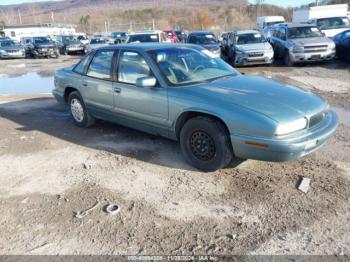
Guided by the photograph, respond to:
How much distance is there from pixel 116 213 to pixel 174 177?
101 centimetres

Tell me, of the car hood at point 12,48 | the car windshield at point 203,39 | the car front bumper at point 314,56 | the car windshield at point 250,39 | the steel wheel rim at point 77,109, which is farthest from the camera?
the car hood at point 12,48

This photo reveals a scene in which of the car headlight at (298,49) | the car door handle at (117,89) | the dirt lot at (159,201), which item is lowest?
the dirt lot at (159,201)

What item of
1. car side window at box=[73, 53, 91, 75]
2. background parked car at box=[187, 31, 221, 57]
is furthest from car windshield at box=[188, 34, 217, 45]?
car side window at box=[73, 53, 91, 75]

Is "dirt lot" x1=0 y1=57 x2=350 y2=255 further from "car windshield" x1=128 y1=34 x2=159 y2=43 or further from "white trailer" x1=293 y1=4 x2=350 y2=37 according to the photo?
"white trailer" x1=293 y1=4 x2=350 y2=37

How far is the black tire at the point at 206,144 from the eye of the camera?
4109mm

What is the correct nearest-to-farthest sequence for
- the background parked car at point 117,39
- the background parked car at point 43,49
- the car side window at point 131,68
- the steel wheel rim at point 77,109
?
1. the car side window at point 131,68
2. the steel wheel rim at point 77,109
3. the background parked car at point 43,49
4. the background parked car at point 117,39

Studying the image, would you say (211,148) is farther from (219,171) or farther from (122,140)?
(122,140)

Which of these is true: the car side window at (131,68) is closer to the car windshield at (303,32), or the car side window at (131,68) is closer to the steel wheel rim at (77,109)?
the steel wheel rim at (77,109)

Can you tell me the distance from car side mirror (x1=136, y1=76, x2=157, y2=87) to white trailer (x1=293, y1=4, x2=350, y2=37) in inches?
595

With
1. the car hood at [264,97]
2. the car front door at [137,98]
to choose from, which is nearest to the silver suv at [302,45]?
the car hood at [264,97]

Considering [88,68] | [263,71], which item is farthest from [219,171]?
[263,71]

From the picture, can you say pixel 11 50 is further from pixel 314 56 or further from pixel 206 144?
pixel 206 144

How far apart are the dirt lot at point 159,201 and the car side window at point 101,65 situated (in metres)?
1.11

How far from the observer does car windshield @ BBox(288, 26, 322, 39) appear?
14.5 m
